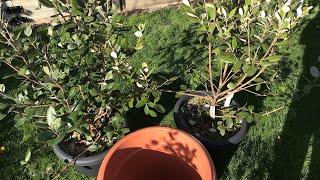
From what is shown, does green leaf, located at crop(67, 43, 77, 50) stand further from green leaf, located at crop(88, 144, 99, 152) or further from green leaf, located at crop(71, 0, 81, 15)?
green leaf, located at crop(88, 144, 99, 152)

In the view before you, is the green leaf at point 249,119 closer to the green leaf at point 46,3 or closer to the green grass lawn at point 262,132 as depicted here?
the green grass lawn at point 262,132

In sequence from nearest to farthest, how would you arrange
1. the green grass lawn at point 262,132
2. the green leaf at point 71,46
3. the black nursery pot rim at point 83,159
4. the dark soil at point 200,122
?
the green leaf at point 71,46
the black nursery pot rim at point 83,159
the dark soil at point 200,122
the green grass lawn at point 262,132

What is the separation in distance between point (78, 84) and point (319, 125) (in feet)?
8.02

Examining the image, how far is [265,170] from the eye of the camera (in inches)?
144

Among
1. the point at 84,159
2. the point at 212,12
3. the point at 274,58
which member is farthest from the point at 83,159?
the point at 274,58

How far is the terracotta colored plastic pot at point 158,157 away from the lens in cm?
290

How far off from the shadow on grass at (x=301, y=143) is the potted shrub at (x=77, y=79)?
1.48 m

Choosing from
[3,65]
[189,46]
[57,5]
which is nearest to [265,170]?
[189,46]

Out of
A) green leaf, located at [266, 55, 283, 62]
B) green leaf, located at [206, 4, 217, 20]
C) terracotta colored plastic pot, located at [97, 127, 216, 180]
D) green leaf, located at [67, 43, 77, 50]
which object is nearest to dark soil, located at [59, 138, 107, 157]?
terracotta colored plastic pot, located at [97, 127, 216, 180]

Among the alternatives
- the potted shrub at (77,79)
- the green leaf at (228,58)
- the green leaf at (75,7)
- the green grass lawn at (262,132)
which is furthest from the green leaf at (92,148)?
the green leaf at (228,58)

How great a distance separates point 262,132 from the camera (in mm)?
3934

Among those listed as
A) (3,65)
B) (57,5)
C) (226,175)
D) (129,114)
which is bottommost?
(226,175)

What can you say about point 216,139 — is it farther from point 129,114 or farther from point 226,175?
point 129,114

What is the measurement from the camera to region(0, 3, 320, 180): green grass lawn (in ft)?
12.0
